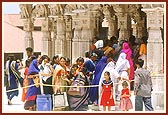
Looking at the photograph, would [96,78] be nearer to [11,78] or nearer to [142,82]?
[142,82]

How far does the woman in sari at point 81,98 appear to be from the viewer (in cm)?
1098

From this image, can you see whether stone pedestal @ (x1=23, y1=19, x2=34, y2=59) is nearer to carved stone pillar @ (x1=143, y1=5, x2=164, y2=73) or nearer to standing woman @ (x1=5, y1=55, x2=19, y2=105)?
standing woman @ (x1=5, y1=55, x2=19, y2=105)

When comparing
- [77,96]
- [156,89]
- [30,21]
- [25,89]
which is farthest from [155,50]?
[30,21]

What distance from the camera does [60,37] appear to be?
1575cm

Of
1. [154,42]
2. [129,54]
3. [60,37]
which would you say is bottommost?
[129,54]

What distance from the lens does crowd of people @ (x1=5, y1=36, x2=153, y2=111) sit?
1073 centimetres

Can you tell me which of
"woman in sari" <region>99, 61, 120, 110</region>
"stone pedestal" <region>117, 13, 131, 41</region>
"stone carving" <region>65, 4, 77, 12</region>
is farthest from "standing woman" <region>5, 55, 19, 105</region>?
"stone pedestal" <region>117, 13, 131, 41</region>

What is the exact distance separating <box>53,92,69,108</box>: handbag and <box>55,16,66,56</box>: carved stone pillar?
4.54 metres

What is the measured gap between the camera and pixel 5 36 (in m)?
10.9

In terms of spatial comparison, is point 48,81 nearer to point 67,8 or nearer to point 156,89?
point 156,89

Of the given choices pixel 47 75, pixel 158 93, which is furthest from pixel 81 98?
pixel 158 93

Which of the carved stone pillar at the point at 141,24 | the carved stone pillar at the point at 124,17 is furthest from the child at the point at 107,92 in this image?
the carved stone pillar at the point at 141,24

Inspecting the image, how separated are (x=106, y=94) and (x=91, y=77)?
427 mm

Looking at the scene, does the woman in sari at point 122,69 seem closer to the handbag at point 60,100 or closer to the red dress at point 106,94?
the red dress at point 106,94
